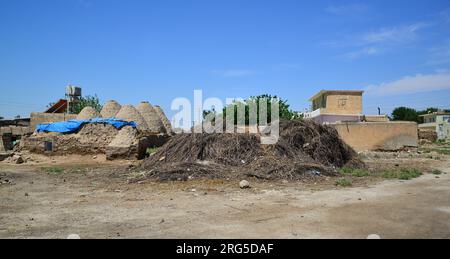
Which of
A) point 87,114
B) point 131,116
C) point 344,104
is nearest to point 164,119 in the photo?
point 131,116

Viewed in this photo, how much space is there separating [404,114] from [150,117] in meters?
53.7

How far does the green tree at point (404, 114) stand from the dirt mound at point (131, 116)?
53092 millimetres

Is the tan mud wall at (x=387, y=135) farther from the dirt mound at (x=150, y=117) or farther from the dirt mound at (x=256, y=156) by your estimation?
the dirt mound at (x=150, y=117)

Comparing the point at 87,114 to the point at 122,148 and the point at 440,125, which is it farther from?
the point at 440,125

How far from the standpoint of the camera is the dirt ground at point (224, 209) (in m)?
5.28

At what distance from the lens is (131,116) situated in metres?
27.8

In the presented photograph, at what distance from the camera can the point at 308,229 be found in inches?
209

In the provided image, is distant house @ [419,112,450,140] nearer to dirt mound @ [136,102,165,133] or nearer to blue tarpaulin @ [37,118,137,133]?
dirt mound @ [136,102,165,133]

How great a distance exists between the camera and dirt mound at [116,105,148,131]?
90.7 feet

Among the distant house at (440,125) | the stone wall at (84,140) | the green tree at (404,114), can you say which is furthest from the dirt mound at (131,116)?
the green tree at (404,114)

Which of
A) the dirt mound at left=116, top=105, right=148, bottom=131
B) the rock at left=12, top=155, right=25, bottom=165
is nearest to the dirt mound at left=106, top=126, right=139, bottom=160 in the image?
the rock at left=12, top=155, right=25, bottom=165
